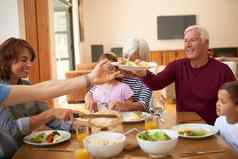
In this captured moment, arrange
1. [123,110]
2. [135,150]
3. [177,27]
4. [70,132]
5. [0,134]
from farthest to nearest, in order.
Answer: [177,27]
[123,110]
[70,132]
[0,134]
[135,150]

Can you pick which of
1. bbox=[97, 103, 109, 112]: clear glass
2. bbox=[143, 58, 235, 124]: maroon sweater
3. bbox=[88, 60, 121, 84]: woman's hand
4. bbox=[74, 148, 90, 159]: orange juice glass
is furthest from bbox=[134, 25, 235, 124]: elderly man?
bbox=[74, 148, 90, 159]: orange juice glass

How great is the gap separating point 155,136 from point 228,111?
593 mm

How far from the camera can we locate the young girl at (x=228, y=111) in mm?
1954

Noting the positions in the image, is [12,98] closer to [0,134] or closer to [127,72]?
[0,134]

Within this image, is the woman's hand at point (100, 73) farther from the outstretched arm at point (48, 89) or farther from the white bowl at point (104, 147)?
the white bowl at point (104, 147)

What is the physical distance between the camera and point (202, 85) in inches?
108

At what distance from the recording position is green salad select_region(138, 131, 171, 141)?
161cm

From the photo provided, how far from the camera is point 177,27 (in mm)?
9398

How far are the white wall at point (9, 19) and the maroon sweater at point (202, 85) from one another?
1450 millimetres

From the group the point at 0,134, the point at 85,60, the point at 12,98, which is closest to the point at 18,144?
the point at 0,134

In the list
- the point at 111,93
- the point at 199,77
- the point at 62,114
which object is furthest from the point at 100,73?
the point at 199,77

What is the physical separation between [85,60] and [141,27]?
5.87 feet

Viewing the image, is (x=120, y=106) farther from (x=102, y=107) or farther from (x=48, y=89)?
(x=48, y=89)

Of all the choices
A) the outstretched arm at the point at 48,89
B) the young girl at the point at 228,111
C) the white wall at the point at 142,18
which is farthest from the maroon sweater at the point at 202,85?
the white wall at the point at 142,18
